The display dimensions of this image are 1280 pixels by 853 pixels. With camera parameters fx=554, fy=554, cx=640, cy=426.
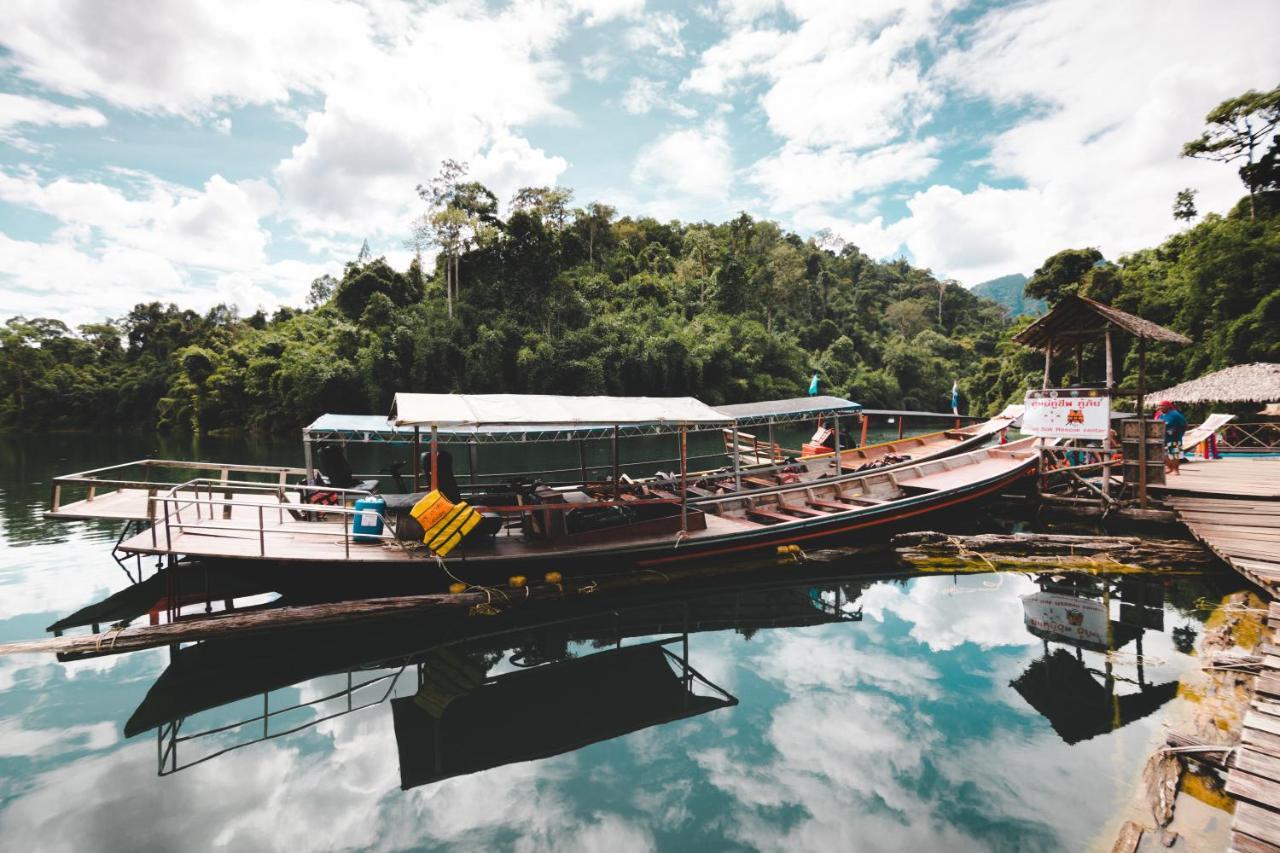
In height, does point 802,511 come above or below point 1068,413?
below

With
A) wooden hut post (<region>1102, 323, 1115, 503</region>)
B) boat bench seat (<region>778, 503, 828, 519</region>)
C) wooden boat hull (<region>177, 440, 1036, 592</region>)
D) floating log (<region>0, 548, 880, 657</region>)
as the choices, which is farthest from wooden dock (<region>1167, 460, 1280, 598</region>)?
floating log (<region>0, 548, 880, 657</region>)

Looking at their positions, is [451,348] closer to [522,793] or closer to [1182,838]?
[522,793]

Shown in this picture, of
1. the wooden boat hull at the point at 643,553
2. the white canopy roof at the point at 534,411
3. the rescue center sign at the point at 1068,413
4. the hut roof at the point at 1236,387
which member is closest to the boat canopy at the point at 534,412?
the white canopy roof at the point at 534,411

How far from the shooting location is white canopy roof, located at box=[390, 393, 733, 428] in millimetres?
7520

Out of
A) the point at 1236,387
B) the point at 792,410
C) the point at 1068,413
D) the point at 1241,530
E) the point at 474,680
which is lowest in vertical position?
the point at 474,680

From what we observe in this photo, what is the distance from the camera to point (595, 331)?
40156 millimetres

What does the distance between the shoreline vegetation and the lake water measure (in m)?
26.4

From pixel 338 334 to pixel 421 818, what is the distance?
1599 inches

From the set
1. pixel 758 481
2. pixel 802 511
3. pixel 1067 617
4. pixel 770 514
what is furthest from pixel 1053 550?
pixel 758 481

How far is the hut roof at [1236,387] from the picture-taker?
57.6ft

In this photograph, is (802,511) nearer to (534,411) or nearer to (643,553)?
(643,553)

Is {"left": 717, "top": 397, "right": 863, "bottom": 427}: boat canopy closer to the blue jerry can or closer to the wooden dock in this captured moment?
the wooden dock

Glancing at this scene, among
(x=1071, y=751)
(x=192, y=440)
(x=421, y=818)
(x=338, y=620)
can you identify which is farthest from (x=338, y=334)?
(x=1071, y=751)

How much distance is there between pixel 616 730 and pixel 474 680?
83.0 inches
